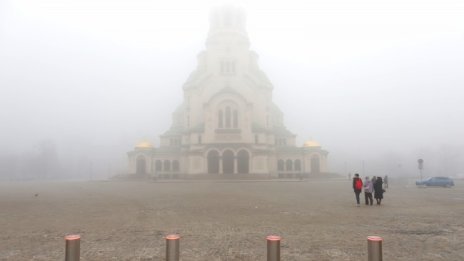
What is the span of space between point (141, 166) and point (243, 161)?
18045mm

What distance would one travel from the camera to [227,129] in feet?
189

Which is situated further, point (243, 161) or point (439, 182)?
point (243, 161)

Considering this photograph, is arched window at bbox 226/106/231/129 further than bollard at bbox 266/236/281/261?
Yes

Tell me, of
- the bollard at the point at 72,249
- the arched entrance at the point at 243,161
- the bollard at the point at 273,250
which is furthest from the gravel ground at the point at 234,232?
the arched entrance at the point at 243,161

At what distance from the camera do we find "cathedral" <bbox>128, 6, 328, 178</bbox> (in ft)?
186

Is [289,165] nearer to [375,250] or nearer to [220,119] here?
[220,119]

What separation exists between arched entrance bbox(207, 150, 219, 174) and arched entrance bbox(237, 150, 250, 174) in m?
3.29

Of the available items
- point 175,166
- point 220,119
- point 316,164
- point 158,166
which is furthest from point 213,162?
point 316,164

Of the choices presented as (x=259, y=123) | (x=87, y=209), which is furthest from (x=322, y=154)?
(x=87, y=209)

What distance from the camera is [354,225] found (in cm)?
1136

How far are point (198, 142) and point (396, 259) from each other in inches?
2058

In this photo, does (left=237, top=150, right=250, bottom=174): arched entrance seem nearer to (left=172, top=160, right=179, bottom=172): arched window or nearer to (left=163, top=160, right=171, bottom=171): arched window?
(left=172, top=160, right=179, bottom=172): arched window

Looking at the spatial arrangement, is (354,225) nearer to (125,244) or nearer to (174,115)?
(125,244)

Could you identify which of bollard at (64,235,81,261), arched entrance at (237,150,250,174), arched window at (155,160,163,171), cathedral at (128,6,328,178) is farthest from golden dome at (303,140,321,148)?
bollard at (64,235,81,261)
